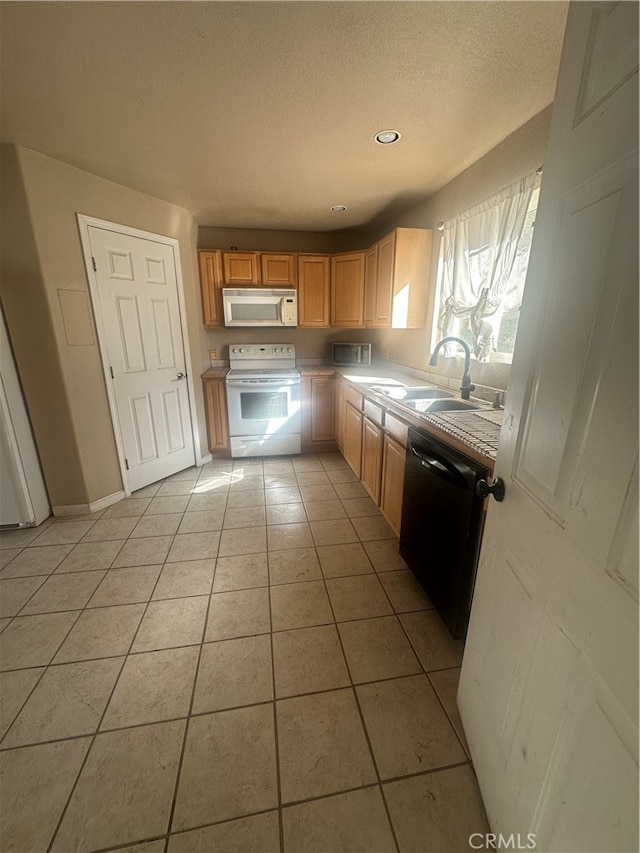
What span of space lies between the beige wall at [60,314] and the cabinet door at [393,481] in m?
2.14

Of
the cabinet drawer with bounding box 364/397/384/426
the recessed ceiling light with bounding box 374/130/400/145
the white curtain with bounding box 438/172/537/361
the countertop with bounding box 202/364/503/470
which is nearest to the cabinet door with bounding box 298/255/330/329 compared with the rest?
the countertop with bounding box 202/364/503/470

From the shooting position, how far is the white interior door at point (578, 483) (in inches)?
19.9

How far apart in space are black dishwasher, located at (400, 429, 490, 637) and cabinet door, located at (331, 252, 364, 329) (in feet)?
7.17

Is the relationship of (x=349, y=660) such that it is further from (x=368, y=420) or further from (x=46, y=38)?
(x=46, y=38)

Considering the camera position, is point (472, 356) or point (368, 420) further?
point (368, 420)

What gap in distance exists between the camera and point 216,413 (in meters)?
3.47

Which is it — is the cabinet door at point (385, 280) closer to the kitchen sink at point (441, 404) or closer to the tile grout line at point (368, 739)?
the kitchen sink at point (441, 404)

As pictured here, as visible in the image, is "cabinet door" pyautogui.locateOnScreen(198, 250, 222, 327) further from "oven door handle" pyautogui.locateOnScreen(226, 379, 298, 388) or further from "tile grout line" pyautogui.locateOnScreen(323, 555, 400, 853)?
"tile grout line" pyautogui.locateOnScreen(323, 555, 400, 853)

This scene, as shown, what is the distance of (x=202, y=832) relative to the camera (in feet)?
3.06

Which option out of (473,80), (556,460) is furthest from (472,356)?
(556,460)

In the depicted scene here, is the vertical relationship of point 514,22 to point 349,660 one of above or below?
above

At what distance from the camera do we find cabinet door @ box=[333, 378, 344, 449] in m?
3.42

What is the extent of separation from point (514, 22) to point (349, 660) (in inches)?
97.5

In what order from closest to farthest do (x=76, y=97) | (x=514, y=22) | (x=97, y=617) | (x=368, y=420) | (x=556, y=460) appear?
(x=556, y=460) < (x=514, y=22) < (x=76, y=97) < (x=97, y=617) < (x=368, y=420)
